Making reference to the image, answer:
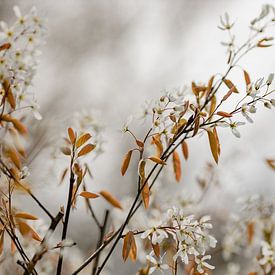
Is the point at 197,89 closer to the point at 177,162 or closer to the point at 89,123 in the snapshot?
the point at 177,162

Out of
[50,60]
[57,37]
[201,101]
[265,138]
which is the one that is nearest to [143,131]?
[265,138]

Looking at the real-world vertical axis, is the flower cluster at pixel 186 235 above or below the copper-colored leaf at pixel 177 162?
below

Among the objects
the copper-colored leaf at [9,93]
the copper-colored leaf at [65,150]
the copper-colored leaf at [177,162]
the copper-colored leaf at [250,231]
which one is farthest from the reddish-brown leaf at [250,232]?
the copper-colored leaf at [9,93]

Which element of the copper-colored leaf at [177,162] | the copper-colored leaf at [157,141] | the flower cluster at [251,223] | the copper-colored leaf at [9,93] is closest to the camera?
the copper-colored leaf at [9,93]

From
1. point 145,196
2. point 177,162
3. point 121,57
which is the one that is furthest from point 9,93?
point 121,57

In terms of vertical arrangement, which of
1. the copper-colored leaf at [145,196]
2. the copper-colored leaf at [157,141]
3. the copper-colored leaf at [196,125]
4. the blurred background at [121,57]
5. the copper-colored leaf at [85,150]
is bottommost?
the copper-colored leaf at [145,196]

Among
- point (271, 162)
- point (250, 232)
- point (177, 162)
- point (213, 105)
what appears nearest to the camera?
point (213, 105)

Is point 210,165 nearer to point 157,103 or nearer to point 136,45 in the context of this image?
point 157,103

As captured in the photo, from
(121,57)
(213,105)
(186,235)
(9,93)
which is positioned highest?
(121,57)

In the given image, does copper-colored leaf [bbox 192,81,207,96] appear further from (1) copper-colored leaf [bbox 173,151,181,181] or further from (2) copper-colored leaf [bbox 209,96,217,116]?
(1) copper-colored leaf [bbox 173,151,181,181]

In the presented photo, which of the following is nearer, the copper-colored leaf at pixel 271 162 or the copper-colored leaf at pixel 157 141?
the copper-colored leaf at pixel 157 141

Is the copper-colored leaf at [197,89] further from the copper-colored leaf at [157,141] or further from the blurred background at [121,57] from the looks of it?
the blurred background at [121,57]

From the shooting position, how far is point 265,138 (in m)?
3.68

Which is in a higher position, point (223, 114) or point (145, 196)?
point (223, 114)
